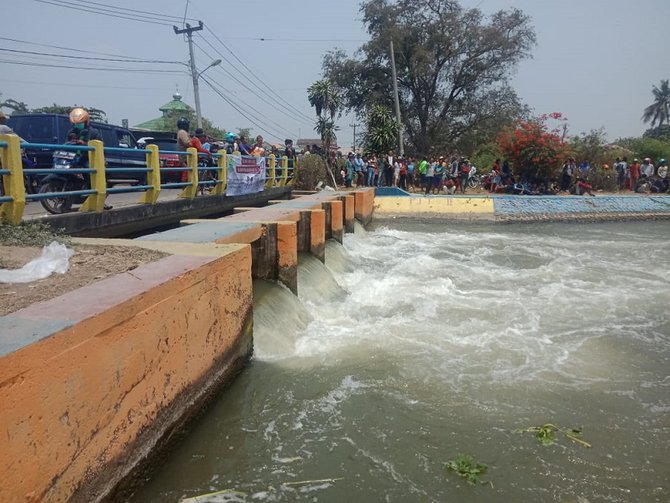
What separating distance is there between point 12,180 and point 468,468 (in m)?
5.09

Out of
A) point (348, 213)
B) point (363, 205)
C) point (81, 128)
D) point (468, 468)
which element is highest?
point (81, 128)

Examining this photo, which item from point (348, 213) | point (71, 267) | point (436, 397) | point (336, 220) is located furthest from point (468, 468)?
point (348, 213)

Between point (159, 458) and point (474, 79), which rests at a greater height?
point (474, 79)

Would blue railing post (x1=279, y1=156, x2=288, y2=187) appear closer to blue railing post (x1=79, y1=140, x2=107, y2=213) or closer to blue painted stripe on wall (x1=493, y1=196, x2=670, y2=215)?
blue painted stripe on wall (x1=493, y1=196, x2=670, y2=215)

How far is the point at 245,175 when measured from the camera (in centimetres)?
1244

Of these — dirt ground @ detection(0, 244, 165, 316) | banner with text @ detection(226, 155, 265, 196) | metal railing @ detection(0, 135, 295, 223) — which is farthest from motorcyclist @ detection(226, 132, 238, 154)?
dirt ground @ detection(0, 244, 165, 316)

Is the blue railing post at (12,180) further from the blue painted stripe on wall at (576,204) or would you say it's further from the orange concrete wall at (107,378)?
the blue painted stripe on wall at (576,204)

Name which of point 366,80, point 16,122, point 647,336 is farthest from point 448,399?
point 366,80

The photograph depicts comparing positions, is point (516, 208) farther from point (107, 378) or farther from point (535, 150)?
point (107, 378)

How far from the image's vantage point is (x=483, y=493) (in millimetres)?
3170

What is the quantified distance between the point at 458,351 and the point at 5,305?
4.30 meters

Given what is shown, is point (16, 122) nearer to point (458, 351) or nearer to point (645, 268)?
point (458, 351)

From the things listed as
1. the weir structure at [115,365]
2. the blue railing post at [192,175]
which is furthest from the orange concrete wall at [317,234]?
the weir structure at [115,365]

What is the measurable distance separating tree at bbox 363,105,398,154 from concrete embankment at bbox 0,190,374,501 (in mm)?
20702
